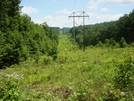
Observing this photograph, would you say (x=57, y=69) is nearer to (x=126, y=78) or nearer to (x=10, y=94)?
(x=126, y=78)

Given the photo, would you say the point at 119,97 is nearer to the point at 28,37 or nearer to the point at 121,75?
the point at 121,75

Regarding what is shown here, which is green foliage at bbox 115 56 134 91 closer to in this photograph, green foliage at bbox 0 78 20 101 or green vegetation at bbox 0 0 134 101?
green vegetation at bbox 0 0 134 101

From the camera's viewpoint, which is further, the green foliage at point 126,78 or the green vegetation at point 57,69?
the green foliage at point 126,78

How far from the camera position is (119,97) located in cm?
471

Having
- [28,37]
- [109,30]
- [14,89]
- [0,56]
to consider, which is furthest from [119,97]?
[109,30]

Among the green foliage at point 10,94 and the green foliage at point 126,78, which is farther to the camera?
the green foliage at point 126,78

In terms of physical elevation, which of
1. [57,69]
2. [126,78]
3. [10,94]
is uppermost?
[126,78]

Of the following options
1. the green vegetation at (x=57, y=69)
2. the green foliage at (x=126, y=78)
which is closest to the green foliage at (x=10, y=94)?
the green vegetation at (x=57, y=69)

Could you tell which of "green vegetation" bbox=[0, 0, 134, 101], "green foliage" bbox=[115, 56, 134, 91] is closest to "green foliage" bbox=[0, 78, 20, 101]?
"green vegetation" bbox=[0, 0, 134, 101]

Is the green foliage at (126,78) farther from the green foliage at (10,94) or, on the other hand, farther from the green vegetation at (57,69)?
the green foliage at (10,94)

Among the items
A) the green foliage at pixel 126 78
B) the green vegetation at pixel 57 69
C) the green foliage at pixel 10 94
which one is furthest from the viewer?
the green foliage at pixel 126 78

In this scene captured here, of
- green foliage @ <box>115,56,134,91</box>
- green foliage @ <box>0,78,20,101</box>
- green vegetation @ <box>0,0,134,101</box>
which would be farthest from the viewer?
green foliage @ <box>115,56,134,91</box>

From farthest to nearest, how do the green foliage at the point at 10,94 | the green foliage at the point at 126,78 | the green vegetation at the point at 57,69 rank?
the green foliage at the point at 126,78
the green vegetation at the point at 57,69
the green foliage at the point at 10,94

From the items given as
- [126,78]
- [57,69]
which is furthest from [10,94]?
[57,69]
